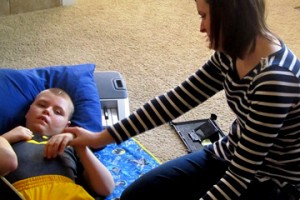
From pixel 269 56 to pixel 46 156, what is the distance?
0.66 metres

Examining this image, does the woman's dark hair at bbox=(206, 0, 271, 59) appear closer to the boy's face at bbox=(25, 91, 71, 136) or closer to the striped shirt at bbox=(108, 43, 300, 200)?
the striped shirt at bbox=(108, 43, 300, 200)

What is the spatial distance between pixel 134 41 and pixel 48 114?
3.75ft

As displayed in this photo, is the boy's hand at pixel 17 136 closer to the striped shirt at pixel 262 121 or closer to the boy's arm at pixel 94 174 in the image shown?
the boy's arm at pixel 94 174

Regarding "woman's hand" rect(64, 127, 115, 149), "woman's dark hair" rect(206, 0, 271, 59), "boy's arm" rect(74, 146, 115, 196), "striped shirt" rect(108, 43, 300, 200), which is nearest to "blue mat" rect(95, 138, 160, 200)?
"boy's arm" rect(74, 146, 115, 196)

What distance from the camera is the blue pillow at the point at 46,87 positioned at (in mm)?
1569

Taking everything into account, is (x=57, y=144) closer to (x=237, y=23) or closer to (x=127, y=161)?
(x=127, y=161)

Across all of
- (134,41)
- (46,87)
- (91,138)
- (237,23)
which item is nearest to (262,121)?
(237,23)

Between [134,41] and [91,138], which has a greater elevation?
[91,138]

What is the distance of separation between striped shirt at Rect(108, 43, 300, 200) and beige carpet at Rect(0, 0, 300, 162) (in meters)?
0.73

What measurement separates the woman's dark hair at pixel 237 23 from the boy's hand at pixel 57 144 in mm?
487

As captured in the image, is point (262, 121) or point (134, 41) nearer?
point (262, 121)

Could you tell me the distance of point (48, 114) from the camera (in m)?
1.44

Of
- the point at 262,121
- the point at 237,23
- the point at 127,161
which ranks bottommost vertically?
the point at 127,161

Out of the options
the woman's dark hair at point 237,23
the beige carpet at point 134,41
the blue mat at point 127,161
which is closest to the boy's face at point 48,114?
the blue mat at point 127,161
